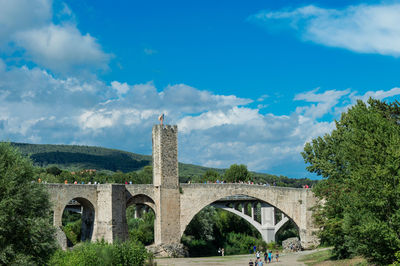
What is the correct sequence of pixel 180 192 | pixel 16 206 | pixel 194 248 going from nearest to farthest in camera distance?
pixel 16 206 → pixel 180 192 → pixel 194 248

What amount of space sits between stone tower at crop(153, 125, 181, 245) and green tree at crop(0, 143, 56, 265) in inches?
744

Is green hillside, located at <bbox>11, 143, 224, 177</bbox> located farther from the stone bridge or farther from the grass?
the grass

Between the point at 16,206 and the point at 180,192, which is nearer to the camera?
the point at 16,206

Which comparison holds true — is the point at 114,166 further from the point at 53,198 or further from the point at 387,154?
the point at 387,154

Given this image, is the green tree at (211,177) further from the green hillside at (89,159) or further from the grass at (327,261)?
the green hillside at (89,159)

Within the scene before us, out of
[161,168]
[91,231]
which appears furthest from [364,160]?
[91,231]

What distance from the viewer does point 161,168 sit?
3822 centimetres

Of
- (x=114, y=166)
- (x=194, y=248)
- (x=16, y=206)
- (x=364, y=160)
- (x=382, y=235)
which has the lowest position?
(x=194, y=248)

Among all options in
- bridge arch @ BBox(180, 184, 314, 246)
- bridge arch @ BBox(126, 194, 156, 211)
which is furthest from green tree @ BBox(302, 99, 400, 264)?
bridge arch @ BBox(126, 194, 156, 211)

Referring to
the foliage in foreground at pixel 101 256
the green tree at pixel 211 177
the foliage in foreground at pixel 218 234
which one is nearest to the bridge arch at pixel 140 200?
the foliage in foreground at pixel 218 234

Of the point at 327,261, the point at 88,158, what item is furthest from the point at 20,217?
the point at 88,158

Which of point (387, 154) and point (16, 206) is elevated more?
point (387, 154)

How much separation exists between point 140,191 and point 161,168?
8.37ft

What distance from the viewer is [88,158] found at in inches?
6245
